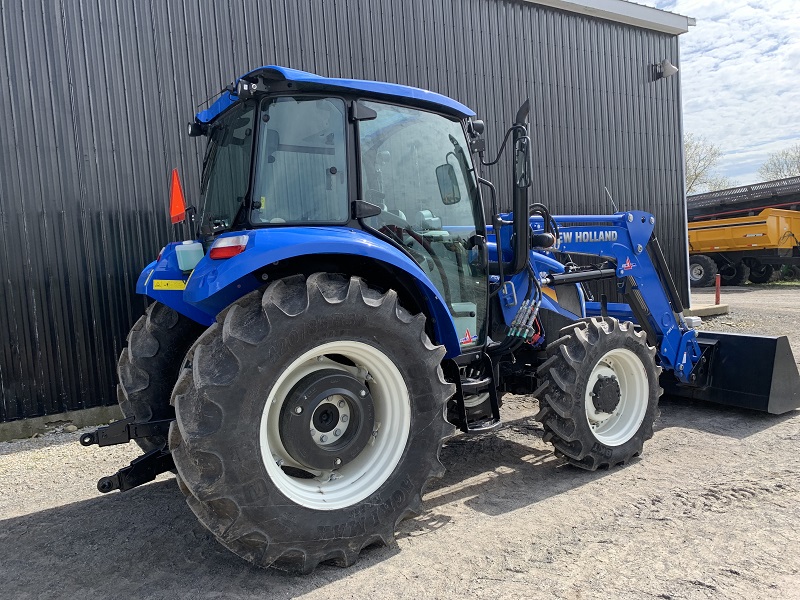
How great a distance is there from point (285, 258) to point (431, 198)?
3.98 ft

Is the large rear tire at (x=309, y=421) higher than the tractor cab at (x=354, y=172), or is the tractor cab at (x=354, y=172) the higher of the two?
the tractor cab at (x=354, y=172)

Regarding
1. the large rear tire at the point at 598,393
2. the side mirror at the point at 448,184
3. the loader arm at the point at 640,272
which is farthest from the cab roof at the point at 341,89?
the large rear tire at the point at 598,393

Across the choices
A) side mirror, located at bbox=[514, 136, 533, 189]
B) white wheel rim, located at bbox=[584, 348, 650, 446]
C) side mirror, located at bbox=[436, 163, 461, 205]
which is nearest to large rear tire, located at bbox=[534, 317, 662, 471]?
white wheel rim, located at bbox=[584, 348, 650, 446]

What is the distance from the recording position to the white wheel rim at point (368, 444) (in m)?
2.87

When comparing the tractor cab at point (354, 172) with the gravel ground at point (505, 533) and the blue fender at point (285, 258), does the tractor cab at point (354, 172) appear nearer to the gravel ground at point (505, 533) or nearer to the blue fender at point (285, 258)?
the blue fender at point (285, 258)

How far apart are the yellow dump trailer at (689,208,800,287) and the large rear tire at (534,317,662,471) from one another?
15665mm

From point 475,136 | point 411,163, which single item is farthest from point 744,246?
point 411,163

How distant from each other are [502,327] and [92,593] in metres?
2.85

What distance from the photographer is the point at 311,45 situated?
22.6ft

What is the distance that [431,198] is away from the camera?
3.72 meters

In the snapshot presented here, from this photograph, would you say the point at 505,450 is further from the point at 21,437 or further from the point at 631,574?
the point at 21,437

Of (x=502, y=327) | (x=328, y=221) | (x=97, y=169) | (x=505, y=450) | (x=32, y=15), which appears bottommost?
(x=505, y=450)

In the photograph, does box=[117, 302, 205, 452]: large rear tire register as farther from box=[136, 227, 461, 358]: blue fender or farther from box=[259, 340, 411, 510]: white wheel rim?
box=[259, 340, 411, 510]: white wheel rim

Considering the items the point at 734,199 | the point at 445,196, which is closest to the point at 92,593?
the point at 445,196
